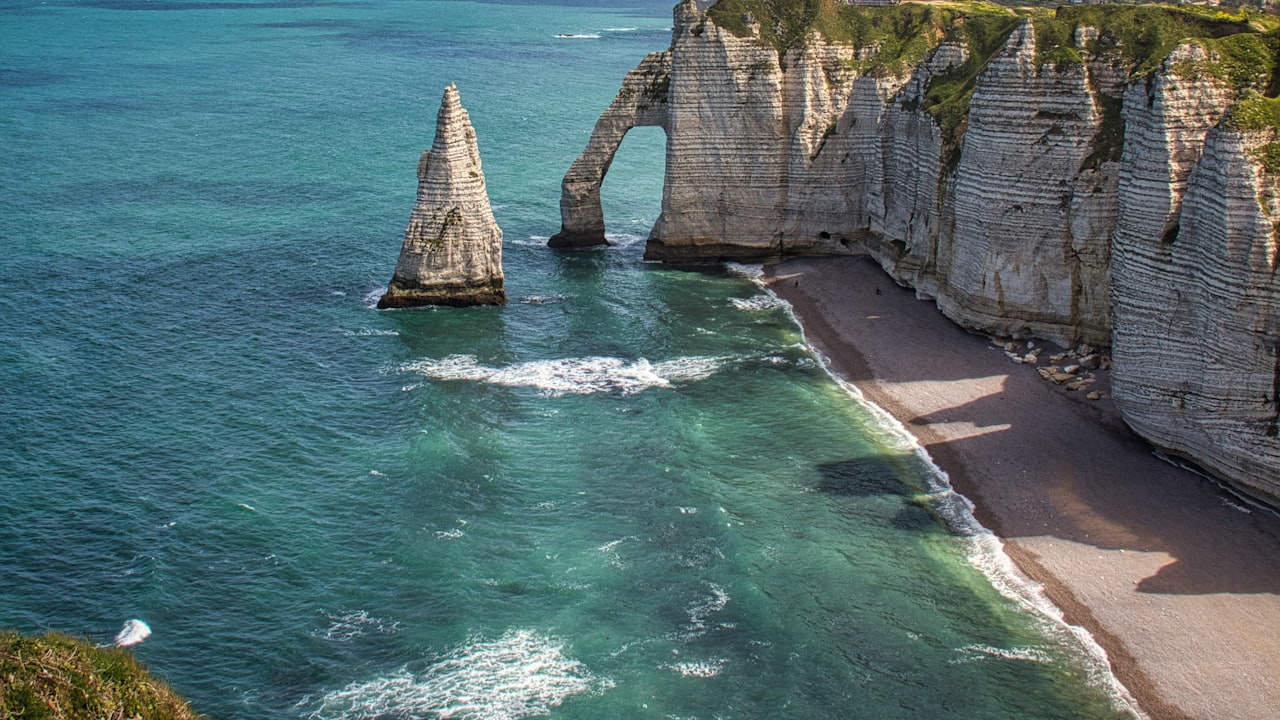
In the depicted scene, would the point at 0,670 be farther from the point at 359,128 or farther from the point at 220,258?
the point at 359,128

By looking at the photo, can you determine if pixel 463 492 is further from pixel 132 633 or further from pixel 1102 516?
pixel 1102 516

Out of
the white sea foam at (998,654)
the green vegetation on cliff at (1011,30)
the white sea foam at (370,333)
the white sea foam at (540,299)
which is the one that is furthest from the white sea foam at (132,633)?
the green vegetation on cliff at (1011,30)

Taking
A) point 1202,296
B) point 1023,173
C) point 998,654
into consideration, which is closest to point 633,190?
point 1023,173

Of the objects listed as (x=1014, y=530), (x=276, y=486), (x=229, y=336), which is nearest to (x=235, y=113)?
(x=229, y=336)

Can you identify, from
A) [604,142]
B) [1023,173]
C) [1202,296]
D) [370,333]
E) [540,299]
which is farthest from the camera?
[604,142]

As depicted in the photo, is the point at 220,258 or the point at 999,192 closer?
the point at 999,192
